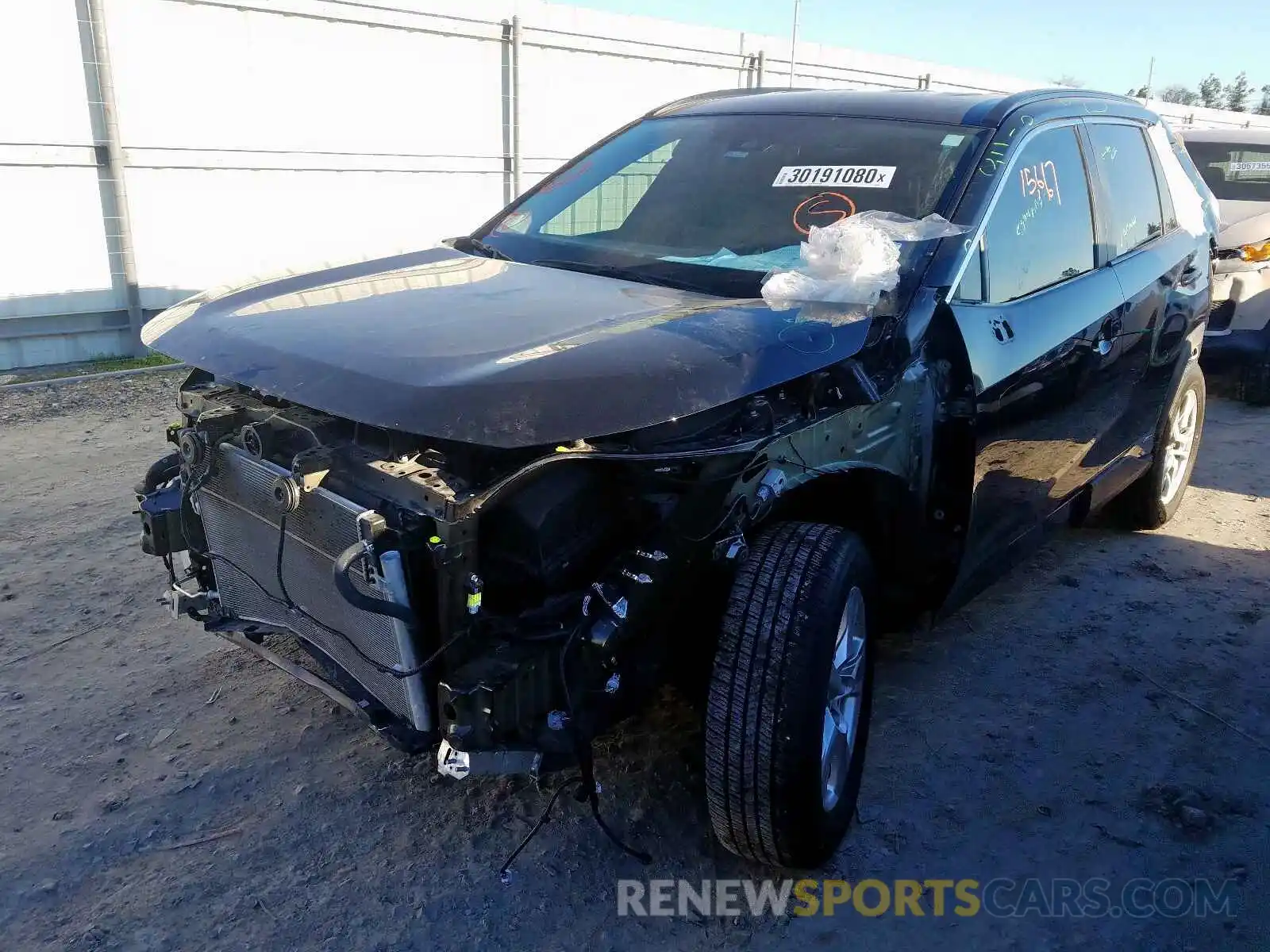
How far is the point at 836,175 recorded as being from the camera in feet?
11.0

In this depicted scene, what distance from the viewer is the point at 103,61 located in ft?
24.6

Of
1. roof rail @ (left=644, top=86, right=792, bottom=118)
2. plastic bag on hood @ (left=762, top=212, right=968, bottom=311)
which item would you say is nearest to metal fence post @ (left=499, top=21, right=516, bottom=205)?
roof rail @ (left=644, top=86, right=792, bottom=118)

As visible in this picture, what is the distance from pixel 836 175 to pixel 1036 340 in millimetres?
850

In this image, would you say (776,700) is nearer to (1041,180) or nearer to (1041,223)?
(1041,223)

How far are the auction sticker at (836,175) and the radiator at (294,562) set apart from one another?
1.92 m

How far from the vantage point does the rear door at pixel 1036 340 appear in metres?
3.09

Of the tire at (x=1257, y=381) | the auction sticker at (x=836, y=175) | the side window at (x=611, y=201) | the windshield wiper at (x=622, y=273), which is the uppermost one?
Answer: the auction sticker at (x=836, y=175)

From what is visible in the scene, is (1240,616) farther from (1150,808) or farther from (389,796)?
(389,796)

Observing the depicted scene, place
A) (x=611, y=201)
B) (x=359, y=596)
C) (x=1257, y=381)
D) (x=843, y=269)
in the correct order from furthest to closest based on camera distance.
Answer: (x=1257, y=381)
(x=611, y=201)
(x=843, y=269)
(x=359, y=596)

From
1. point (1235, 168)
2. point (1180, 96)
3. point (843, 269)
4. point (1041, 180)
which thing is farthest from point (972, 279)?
point (1180, 96)

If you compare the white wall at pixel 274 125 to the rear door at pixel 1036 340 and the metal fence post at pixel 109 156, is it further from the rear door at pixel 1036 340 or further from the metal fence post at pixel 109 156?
the rear door at pixel 1036 340

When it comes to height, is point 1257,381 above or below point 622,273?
below

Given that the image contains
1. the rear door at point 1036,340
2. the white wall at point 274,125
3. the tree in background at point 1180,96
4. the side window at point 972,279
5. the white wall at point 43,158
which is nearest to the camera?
the side window at point 972,279

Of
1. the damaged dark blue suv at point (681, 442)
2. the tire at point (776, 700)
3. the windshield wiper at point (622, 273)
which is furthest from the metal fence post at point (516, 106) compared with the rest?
the tire at point (776, 700)
